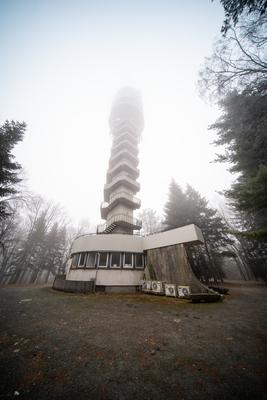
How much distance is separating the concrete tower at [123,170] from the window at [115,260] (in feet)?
16.6

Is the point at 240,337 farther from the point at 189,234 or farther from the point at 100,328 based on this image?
the point at 189,234

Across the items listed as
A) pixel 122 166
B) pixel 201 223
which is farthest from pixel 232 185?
pixel 122 166

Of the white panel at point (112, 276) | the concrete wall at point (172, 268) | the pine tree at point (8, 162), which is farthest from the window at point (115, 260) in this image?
the pine tree at point (8, 162)

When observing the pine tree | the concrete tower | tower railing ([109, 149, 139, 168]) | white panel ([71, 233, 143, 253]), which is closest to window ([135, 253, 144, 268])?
white panel ([71, 233, 143, 253])

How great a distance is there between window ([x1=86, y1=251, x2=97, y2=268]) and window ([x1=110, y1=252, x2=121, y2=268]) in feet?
4.93

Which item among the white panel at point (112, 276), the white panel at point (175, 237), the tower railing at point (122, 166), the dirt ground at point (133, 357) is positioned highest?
the tower railing at point (122, 166)

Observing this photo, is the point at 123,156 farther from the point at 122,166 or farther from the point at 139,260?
the point at 139,260

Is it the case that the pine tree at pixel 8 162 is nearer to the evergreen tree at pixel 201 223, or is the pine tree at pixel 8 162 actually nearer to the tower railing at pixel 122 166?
the tower railing at pixel 122 166

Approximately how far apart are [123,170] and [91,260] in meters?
15.1

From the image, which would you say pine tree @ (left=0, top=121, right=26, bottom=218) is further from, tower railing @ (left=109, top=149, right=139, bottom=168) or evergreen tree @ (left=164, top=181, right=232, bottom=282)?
evergreen tree @ (left=164, top=181, right=232, bottom=282)

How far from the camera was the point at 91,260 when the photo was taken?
1447cm

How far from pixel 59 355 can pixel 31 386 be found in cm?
108

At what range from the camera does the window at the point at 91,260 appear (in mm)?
14141

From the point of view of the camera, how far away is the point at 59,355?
3754 millimetres
